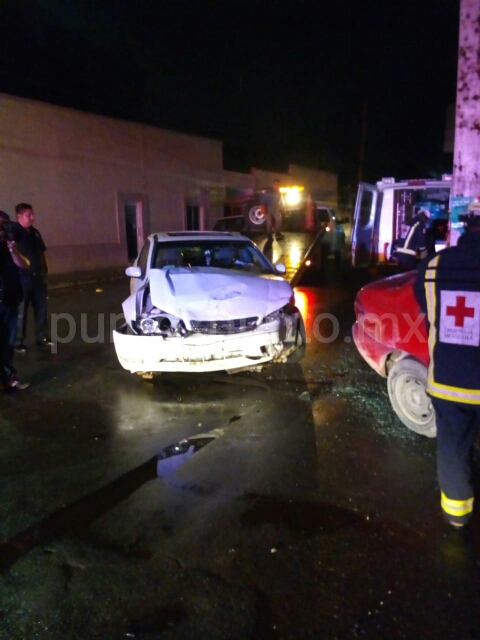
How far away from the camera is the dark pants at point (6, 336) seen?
577 centimetres

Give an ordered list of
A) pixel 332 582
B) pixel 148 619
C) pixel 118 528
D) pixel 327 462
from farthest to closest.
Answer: pixel 327 462, pixel 118 528, pixel 332 582, pixel 148 619

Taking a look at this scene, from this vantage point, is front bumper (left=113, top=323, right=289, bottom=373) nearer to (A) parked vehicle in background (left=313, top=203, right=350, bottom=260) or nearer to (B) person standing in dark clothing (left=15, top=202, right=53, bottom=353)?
(B) person standing in dark clothing (left=15, top=202, right=53, bottom=353)

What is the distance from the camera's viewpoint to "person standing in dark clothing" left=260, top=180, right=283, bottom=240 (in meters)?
15.0

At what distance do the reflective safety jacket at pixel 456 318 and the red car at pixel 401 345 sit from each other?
3.71ft

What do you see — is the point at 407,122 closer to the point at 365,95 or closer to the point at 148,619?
the point at 365,95

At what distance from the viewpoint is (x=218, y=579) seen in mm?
2914

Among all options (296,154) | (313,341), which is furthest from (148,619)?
(296,154)

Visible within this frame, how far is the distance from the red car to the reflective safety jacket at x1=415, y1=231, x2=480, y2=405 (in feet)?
3.71

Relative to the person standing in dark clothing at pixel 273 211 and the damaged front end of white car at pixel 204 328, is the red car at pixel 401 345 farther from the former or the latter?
the person standing in dark clothing at pixel 273 211

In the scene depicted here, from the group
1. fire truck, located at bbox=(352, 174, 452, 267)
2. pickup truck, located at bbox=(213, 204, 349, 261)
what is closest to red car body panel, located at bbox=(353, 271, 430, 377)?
fire truck, located at bbox=(352, 174, 452, 267)

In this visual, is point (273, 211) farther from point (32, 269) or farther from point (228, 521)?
point (228, 521)

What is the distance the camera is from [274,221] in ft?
50.0

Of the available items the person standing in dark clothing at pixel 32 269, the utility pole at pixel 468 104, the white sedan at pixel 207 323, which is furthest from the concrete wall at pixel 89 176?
the utility pole at pixel 468 104

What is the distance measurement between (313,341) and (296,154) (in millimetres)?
29448
